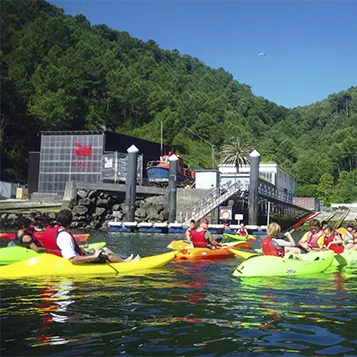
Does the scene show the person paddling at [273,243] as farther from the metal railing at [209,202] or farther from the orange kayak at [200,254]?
the metal railing at [209,202]

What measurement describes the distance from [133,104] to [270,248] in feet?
220

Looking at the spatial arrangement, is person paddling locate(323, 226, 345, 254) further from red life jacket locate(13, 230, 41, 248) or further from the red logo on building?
the red logo on building

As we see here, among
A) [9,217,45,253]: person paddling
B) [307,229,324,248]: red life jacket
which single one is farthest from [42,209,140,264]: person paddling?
[307,229,324,248]: red life jacket

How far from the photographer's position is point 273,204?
42969mm

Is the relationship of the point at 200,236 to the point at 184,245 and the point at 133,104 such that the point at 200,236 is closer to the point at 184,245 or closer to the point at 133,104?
the point at 184,245

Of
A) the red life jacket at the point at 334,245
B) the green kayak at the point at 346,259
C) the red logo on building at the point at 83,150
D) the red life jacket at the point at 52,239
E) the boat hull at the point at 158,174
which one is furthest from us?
the red logo on building at the point at 83,150

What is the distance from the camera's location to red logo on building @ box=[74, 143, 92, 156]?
44375 mm

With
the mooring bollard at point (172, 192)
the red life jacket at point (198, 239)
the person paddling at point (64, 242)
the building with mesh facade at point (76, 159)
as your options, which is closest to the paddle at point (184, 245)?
the red life jacket at point (198, 239)

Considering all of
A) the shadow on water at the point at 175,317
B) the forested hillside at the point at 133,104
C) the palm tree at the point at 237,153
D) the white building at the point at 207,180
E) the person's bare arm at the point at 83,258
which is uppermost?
the forested hillside at the point at 133,104

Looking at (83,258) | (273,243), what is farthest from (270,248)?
(83,258)

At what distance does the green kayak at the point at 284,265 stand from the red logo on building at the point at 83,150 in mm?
34469

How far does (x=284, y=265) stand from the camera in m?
11.1

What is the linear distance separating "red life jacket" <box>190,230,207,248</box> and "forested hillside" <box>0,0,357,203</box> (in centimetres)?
4064

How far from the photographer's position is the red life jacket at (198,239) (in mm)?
15164
